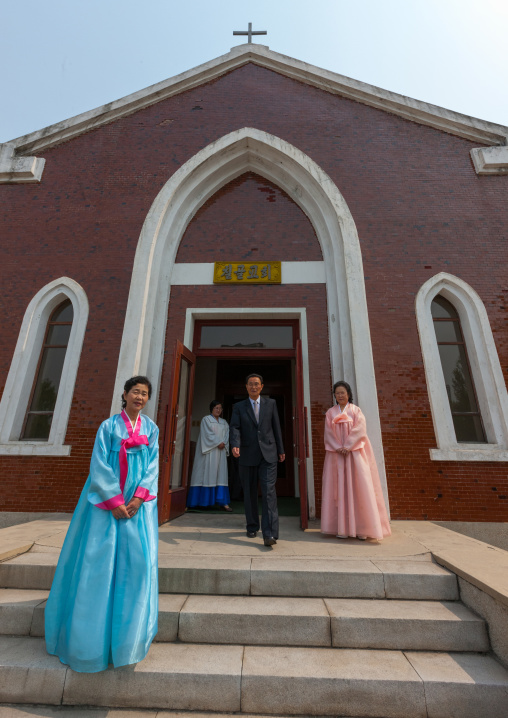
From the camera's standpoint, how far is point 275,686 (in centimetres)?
213

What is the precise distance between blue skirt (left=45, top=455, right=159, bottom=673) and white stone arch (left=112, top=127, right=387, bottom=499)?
3.59m

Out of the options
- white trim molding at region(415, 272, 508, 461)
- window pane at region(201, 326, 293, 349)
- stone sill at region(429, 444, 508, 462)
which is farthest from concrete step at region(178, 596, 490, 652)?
window pane at region(201, 326, 293, 349)

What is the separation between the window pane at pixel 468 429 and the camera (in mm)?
5773

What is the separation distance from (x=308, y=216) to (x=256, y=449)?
16.8 ft

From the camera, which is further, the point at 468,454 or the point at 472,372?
the point at 472,372

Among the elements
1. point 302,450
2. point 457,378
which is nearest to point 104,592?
point 302,450

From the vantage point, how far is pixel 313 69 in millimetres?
7844

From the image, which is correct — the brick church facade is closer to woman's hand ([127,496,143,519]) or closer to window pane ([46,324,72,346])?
window pane ([46,324,72,346])

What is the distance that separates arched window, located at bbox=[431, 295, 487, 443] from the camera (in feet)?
19.1

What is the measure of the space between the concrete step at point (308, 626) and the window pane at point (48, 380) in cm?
421

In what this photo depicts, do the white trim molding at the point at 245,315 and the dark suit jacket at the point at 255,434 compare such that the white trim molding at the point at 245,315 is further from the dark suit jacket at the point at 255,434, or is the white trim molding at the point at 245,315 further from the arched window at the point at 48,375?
the arched window at the point at 48,375

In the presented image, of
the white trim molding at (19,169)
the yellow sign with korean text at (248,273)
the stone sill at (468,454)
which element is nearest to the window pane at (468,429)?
the stone sill at (468,454)

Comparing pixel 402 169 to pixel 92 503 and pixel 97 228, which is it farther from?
pixel 92 503

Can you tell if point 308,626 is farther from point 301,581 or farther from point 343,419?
point 343,419
